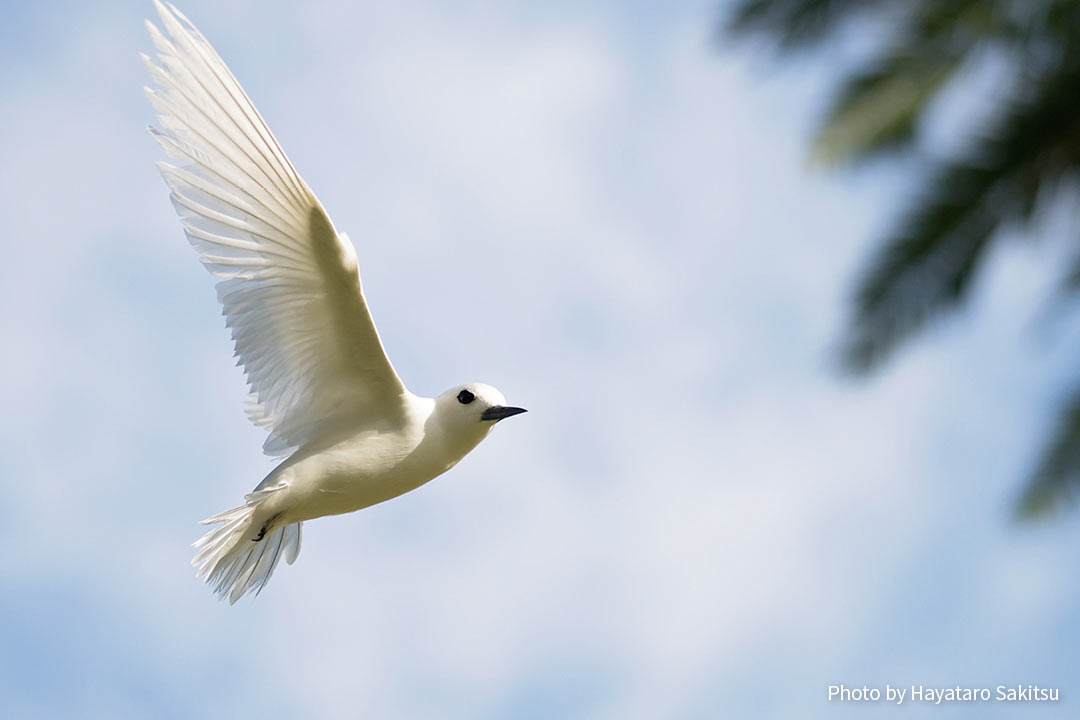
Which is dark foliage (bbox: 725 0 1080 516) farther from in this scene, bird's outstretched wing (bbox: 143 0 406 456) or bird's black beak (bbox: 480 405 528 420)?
bird's black beak (bbox: 480 405 528 420)

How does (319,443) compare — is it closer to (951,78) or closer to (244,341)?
(244,341)

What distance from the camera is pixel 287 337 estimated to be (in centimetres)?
1012

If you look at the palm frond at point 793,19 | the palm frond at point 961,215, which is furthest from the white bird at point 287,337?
the palm frond at point 961,215

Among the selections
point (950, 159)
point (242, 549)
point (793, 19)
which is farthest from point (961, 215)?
point (242, 549)

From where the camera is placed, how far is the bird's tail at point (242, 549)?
998cm

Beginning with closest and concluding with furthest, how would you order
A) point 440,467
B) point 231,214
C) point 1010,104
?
point 1010,104 → point 231,214 → point 440,467

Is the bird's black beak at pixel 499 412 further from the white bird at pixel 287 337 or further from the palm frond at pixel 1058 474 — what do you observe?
the palm frond at pixel 1058 474

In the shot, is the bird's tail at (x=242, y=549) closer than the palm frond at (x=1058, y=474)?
No

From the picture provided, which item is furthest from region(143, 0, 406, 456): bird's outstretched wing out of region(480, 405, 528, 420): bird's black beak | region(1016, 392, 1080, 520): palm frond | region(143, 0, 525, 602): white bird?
region(1016, 392, 1080, 520): palm frond

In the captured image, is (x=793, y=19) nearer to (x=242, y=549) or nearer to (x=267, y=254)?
(x=267, y=254)

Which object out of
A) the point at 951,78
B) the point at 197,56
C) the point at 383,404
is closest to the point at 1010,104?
the point at 951,78

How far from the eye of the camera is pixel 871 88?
10.6 feet

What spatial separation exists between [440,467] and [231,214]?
2596mm

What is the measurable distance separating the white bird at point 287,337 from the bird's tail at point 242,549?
0.06ft
